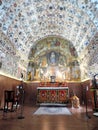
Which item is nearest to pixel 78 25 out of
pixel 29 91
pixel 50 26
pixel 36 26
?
Result: pixel 50 26

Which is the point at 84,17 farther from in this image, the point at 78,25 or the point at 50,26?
the point at 50,26

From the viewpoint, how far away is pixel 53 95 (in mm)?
11531

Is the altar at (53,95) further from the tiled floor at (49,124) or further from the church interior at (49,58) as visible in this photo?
the tiled floor at (49,124)

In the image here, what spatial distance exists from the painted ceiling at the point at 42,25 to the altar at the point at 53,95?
2735 mm

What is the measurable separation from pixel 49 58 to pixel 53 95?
13.6 ft

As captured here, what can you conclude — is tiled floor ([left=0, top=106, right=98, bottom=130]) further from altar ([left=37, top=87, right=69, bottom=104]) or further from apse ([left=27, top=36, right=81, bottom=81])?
apse ([left=27, top=36, right=81, bottom=81])

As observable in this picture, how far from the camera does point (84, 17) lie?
9.40 m

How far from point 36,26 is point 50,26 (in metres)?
1.38

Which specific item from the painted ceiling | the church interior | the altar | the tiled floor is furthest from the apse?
the tiled floor

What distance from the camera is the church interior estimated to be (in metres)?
8.42

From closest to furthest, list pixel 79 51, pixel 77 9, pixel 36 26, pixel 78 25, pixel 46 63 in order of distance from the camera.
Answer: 1. pixel 77 9
2. pixel 78 25
3. pixel 36 26
4. pixel 79 51
5. pixel 46 63

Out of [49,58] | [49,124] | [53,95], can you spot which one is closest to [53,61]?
[49,58]

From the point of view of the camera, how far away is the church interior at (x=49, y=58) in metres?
8.42

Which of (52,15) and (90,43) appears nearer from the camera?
(90,43)
